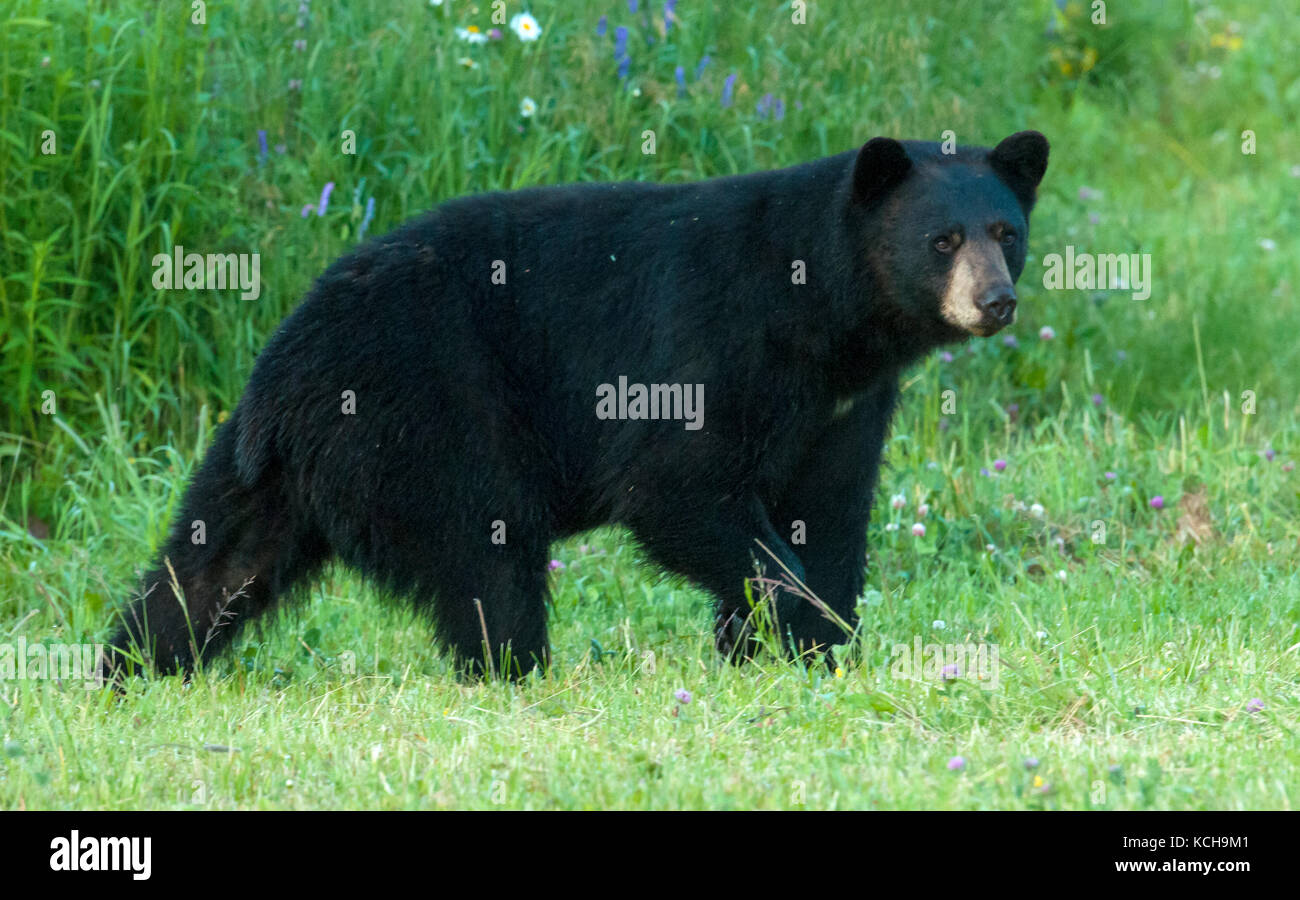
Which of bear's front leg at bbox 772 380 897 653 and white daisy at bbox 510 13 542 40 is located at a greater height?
white daisy at bbox 510 13 542 40

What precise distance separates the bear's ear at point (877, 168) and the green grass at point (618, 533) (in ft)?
3.85

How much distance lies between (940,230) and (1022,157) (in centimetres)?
39

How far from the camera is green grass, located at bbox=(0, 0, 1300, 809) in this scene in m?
3.55

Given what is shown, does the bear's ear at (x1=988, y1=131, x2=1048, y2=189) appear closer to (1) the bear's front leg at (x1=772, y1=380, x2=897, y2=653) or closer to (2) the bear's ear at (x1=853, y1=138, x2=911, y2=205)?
(2) the bear's ear at (x1=853, y1=138, x2=911, y2=205)

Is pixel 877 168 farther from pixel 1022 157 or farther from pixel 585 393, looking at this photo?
Result: pixel 585 393

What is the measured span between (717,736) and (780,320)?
4.31 ft

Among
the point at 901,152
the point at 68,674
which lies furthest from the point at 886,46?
the point at 68,674

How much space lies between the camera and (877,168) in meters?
4.57

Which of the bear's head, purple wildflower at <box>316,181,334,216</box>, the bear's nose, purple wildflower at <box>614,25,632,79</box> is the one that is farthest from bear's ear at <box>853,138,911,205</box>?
purple wildflower at <box>614,25,632,79</box>

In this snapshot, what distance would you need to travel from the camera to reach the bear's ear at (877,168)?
4504mm

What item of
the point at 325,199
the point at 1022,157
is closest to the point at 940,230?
the point at 1022,157

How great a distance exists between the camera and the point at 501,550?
15.2ft

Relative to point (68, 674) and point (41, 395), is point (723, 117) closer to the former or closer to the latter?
point (41, 395)

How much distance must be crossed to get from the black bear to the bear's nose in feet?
0.13
